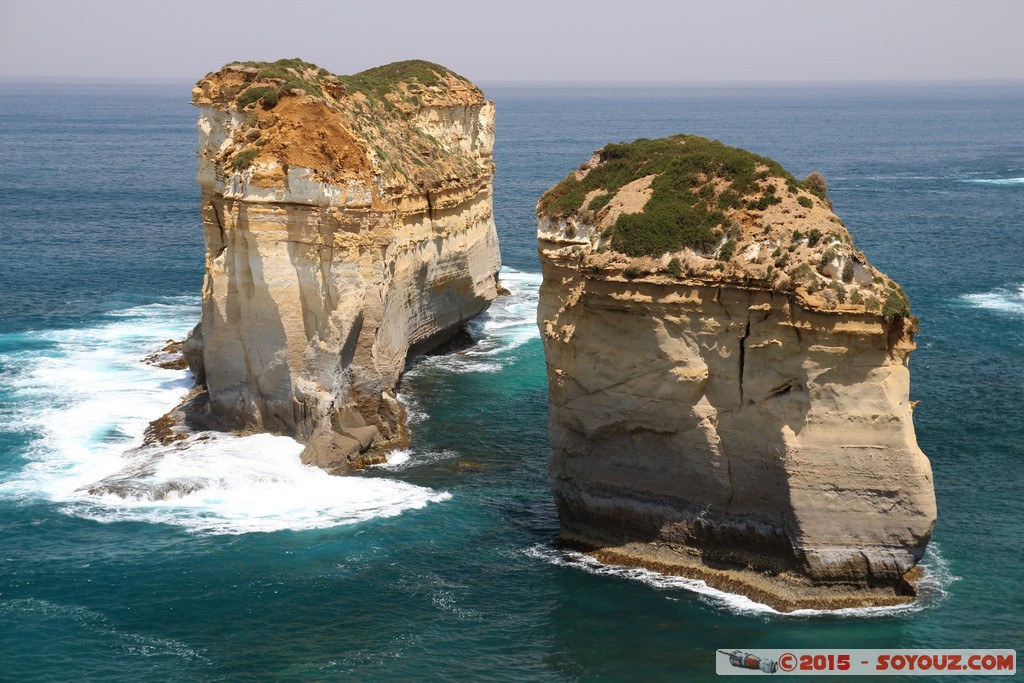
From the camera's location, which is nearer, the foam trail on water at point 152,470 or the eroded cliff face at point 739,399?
the eroded cliff face at point 739,399

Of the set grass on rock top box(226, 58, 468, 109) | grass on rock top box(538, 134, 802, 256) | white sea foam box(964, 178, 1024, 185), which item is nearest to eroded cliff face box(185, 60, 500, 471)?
grass on rock top box(226, 58, 468, 109)

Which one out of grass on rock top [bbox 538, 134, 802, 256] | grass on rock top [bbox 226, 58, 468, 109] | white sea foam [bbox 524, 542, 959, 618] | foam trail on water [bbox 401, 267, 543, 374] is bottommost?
white sea foam [bbox 524, 542, 959, 618]

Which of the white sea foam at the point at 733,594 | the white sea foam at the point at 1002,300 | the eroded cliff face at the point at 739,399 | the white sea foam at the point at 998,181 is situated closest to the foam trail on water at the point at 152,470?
the white sea foam at the point at 733,594

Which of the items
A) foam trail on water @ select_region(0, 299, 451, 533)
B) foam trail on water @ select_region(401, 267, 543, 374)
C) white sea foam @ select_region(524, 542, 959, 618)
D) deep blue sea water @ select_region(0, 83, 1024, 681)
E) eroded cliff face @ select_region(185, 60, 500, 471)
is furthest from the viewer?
foam trail on water @ select_region(401, 267, 543, 374)

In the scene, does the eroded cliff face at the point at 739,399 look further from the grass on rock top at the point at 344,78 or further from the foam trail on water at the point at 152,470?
the grass on rock top at the point at 344,78

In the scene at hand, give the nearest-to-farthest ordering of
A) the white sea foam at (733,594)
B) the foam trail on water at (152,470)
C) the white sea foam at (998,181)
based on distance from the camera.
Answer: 1. the white sea foam at (733,594)
2. the foam trail on water at (152,470)
3. the white sea foam at (998,181)

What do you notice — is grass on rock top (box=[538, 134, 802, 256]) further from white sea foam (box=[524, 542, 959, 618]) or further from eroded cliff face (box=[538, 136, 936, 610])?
white sea foam (box=[524, 542, 959, 618])
